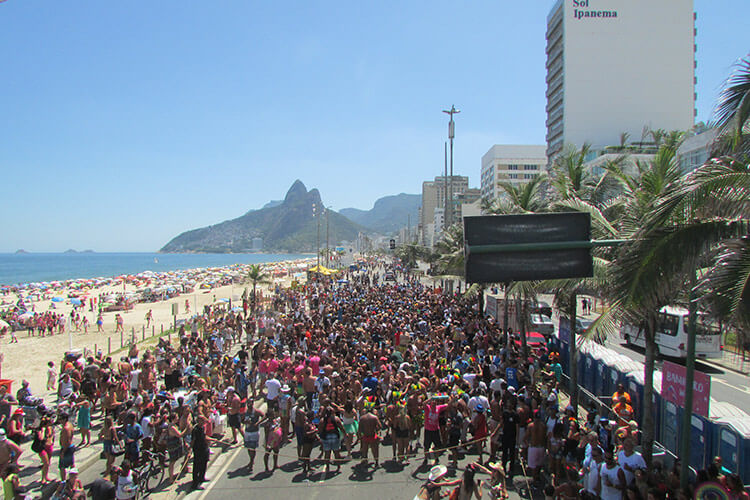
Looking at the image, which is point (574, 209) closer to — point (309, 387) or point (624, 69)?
point (309, 387)

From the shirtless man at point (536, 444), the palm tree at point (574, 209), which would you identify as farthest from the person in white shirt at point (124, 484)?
the palm tree at point (574, 209)

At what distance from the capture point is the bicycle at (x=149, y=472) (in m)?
7.88

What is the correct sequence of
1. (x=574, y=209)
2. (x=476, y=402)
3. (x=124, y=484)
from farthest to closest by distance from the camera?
(x=574, y=209)
(x=476, y=402)
(x=124, y=484)

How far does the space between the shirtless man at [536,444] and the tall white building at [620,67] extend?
77615 millimetres

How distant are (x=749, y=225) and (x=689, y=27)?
332ft

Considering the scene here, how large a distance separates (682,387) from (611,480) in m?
2.51

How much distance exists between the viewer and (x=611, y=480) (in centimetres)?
628

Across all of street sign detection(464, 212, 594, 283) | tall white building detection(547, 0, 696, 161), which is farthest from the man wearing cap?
tall white building detection(547, 0, 696, 161)

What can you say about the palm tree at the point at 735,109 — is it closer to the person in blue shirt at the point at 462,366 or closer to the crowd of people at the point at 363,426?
the crowd of people at the point at 363,426

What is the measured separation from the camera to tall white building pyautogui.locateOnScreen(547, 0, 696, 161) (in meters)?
78.1

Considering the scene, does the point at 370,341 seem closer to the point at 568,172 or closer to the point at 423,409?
the point at 423,409

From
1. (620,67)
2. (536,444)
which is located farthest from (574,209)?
(620,67)

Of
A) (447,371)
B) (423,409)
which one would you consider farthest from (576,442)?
(447,371)

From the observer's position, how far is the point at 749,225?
4.59 m
